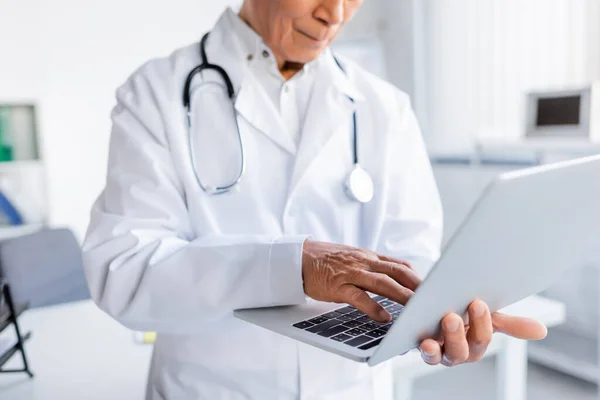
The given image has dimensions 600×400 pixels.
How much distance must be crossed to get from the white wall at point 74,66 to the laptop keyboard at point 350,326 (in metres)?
3.24

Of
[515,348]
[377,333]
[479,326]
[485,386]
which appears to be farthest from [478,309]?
[485,386]

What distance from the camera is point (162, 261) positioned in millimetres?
926

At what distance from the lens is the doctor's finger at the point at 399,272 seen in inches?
31.6

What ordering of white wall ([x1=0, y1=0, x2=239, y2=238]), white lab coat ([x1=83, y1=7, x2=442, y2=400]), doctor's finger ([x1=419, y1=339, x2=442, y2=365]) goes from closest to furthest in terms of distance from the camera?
1. doctor's finger ([x1=419, y1=339, x2=442, y2=365])
2. white lab coat ([x1=83, y1=7, x2=442, y2=400])
3. white wall ([x1=0, y1=0, x2=239, y2=238])

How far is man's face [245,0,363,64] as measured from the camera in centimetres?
102

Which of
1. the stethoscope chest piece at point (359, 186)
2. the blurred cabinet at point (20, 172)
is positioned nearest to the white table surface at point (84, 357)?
the stethoscope chest piece at point (359, 186)

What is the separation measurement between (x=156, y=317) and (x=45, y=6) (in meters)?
3.44

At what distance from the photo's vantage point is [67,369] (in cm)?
143

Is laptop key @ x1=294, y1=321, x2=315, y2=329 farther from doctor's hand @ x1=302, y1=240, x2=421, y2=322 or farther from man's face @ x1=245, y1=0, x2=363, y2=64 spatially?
man's face @ x1=245, y1=0, x2=363, y2=64

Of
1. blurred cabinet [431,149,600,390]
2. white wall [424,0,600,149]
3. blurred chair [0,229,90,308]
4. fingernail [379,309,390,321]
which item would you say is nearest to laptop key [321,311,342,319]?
fingernail [379,309,390,321]

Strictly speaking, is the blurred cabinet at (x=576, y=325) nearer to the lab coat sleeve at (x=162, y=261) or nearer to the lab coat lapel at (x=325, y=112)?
the lab coat lapel at (x=325, y=112)

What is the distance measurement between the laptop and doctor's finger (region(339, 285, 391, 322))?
0.02 meters

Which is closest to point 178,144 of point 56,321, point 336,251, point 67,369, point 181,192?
point 181,192

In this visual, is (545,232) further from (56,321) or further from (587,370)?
(587,370)
